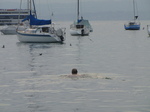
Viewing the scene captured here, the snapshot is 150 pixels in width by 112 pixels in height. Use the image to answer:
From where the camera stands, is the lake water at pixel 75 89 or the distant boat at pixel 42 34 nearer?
the lake water at pixel 75 89

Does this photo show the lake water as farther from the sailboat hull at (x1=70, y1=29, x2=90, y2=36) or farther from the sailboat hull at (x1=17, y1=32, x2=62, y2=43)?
the sailboat hull at (x1=70, y1=29, x2=90, y2=36)

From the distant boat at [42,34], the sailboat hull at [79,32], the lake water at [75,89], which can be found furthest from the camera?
the sailboat hull at [79,32]

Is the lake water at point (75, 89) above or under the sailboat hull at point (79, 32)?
under

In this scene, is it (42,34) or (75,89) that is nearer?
(75,89)

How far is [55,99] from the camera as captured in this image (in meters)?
28.9

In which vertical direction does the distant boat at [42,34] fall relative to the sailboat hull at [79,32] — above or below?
above

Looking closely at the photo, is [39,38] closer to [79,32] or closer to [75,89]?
[79,32]

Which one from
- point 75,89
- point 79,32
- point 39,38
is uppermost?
point 39,38

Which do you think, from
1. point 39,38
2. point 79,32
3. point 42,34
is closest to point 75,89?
point 42,34

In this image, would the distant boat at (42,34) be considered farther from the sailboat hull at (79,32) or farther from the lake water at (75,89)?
the lake water at (75,89)

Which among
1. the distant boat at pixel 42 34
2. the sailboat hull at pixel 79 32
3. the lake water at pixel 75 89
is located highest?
the distant boat at pixel 42 34

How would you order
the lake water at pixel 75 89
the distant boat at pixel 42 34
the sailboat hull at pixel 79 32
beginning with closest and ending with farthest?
the lake water at pixel 75 89
the distant boat at pixel 42 34
the sailboat hull at pixel 79 32

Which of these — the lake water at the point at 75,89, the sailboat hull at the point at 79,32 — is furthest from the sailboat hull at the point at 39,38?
the lake water at the point at 75,89

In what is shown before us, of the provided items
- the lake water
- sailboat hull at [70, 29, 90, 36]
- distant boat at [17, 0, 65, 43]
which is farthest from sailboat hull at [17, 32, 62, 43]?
the lake water
